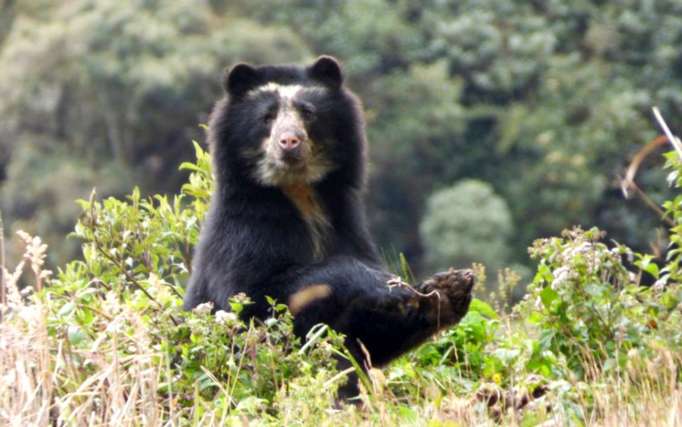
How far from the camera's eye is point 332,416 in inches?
236

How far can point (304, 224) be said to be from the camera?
805cm

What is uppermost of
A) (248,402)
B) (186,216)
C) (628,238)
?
(186,216)

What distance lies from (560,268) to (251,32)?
39.2 metres

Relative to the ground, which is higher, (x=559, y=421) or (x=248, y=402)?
(x=248, y=402)

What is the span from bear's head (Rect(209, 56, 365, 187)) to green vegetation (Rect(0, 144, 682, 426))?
1.16 meters

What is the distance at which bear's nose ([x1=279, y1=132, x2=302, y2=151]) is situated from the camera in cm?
814

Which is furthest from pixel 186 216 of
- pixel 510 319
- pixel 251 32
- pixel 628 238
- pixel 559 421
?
pixel 251 32

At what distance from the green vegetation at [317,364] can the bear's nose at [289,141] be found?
47.6 inches

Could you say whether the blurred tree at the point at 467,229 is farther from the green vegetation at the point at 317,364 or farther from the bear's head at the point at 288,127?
the green vegetation at the point at 317,364

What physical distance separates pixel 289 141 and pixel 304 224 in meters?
0.43

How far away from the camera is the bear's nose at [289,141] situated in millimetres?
8141

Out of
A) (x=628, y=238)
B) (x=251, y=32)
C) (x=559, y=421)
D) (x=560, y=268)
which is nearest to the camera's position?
(x=559, y=421)

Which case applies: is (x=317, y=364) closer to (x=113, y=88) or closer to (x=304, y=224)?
(x=304, y=224)

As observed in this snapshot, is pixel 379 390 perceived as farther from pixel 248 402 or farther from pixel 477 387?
pixel 477 387
